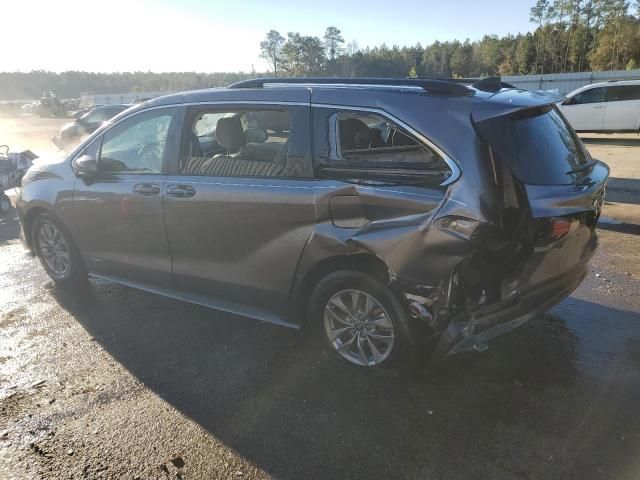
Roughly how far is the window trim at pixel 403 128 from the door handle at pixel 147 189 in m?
1.49

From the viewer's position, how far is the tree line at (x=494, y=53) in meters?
48.3

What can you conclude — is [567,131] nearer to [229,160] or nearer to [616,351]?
[616,351]

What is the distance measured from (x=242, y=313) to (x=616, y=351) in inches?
107

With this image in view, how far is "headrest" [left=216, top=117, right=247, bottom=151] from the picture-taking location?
A: 3857 millimetres

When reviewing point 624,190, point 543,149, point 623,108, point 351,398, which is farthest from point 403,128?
point 623,108

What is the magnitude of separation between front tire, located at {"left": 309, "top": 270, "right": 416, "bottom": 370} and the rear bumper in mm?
237

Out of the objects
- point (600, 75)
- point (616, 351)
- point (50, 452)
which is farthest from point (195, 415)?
point (600, 75)

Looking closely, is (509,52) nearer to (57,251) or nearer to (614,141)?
(614,141)

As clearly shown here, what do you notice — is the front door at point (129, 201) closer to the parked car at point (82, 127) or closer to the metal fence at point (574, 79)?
the parked car at point (82, 127)

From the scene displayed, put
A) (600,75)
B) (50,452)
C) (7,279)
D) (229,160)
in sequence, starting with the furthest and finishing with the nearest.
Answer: (600,75) → (7,279) → (229,160) → (50,452)

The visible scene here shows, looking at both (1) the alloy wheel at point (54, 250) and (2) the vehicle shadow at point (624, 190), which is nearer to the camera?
(1) the alloy wheel at point (54, 250)

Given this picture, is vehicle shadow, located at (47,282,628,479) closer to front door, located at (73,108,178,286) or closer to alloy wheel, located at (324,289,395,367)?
alloy wheel, located at (324,289,395,367)

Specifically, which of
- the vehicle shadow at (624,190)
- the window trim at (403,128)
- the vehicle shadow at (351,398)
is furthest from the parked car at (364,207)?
the vehicle shadow at (624,190)

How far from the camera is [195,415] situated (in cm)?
304
